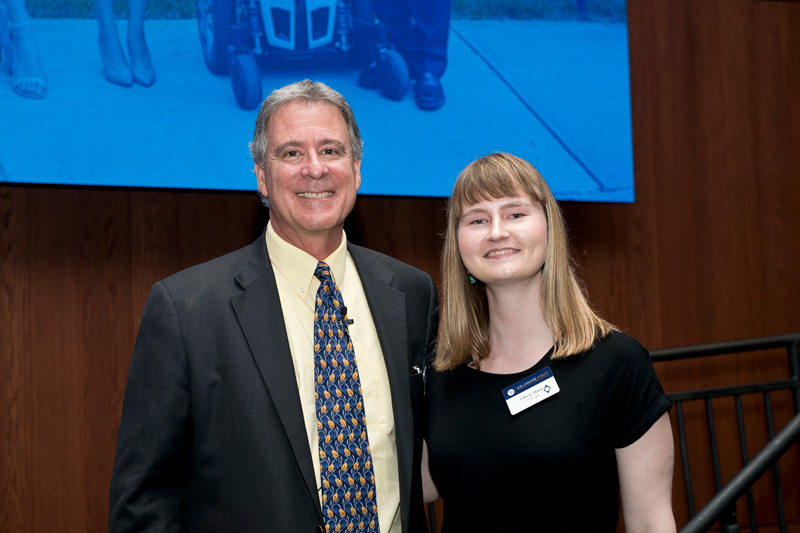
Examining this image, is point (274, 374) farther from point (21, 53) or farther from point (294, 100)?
point (21, 53)

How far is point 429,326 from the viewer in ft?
6.87

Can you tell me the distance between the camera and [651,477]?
1.70 m

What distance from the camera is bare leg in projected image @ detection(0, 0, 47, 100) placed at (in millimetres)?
2754

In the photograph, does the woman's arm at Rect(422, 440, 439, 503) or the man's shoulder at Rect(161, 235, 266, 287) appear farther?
the woman's arm at Rect(422, 440, 439, 503)

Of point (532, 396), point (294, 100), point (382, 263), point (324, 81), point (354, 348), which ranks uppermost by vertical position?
point (324, 81)

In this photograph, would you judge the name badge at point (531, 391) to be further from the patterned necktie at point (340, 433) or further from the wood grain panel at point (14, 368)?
the wood grain panel at point (14, 368)

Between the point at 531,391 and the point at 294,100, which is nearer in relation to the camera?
the point at 531,391

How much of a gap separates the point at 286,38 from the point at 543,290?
73.2 inches

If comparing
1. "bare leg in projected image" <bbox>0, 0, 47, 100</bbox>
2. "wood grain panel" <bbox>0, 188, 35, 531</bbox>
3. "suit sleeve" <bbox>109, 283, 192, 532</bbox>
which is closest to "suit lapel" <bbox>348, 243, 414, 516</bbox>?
"suit sleeve" <bbox>109, 283, 192, 532</bbox>

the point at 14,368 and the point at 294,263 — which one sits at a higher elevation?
the point at 294,263

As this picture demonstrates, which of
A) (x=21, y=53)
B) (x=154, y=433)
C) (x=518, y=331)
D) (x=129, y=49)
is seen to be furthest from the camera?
(x=129, y=49)

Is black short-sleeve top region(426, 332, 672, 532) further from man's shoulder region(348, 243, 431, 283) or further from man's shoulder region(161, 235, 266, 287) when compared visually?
man's shoulder region(161, 235, 266, 287)

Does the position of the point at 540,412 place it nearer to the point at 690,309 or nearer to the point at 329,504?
the point at 329,504

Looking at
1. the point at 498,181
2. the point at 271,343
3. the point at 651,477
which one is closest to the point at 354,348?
the point at 271,343
